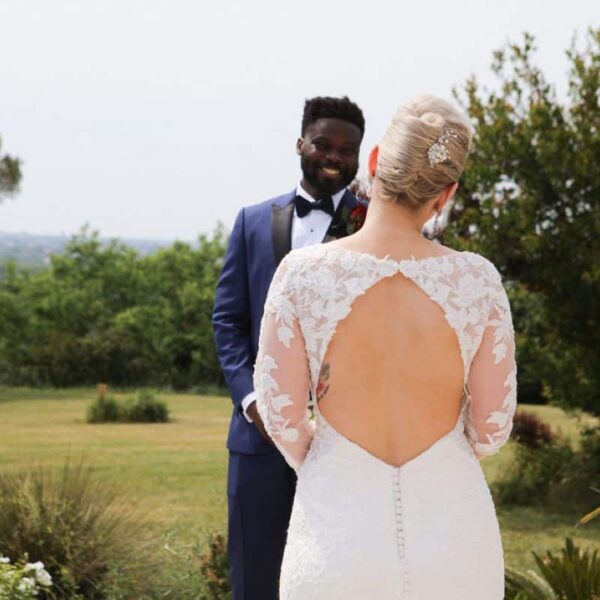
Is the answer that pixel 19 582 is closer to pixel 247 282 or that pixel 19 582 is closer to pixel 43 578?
pixel 43 578

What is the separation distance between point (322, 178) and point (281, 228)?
25 cm

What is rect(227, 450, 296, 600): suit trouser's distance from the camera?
4.33 metres

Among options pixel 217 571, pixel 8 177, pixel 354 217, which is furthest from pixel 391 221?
pixel 8 177

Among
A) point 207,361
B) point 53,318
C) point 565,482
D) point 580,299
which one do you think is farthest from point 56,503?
point 53,318

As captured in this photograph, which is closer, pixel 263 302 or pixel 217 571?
pixel 263 302

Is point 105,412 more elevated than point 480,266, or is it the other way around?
point 480,266

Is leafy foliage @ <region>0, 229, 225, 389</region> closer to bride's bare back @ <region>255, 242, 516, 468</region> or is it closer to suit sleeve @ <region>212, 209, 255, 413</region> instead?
suit sleeve @ <region>212, 209, 255, 413</region>

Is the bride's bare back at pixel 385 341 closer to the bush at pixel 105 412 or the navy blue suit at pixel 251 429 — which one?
the navy blue suit at pixel 251 429

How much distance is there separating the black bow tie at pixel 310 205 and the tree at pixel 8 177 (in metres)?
29.3

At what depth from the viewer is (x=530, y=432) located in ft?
45.9

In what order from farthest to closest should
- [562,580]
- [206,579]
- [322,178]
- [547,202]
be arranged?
[547,202]
[206,579]
[562,580]
[322,178]

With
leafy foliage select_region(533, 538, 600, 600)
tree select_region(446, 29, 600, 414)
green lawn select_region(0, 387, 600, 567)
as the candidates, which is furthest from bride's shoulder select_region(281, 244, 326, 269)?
tree select_region(446, 29, 600, 414)

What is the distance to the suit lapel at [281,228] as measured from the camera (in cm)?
445

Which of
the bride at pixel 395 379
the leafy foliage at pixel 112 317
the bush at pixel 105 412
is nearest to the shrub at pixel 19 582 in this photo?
the bride at pixel 395 379
